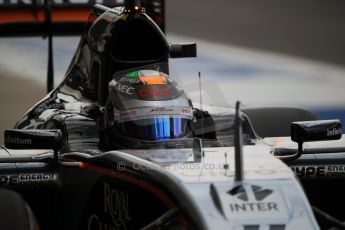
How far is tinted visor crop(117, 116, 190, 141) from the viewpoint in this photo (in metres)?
4.53

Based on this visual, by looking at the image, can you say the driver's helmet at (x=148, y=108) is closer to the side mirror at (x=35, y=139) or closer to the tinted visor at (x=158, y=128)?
the tinted visor at (x=158, y=128)

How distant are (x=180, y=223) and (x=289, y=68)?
7.30 m

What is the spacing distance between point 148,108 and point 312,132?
0.71m

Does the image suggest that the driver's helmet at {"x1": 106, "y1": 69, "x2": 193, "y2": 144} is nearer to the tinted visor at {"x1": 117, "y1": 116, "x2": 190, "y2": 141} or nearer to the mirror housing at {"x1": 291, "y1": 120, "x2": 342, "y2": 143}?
the tinted visor at {"x1": 117, "y1": 116, "x2": 190, "y2": 141}

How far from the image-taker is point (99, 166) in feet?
14.4

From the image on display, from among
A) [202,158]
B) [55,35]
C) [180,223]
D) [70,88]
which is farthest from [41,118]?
[55,35]

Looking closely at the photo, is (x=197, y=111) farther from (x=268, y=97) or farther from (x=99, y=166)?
(x=268, y=97)

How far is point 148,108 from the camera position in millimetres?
4602

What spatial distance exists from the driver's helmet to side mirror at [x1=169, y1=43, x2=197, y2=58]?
0.84 meters

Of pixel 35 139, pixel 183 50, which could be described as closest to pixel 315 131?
pixel 35 139

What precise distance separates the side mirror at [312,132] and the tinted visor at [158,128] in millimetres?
462

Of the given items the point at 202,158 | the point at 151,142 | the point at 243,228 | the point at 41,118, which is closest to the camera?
the point at 243,228

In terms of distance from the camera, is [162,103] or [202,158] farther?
[162,103]

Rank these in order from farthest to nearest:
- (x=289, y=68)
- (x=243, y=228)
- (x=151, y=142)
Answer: (x=289, y=68)
(x=151, y=142)
(x=243, y=228)
